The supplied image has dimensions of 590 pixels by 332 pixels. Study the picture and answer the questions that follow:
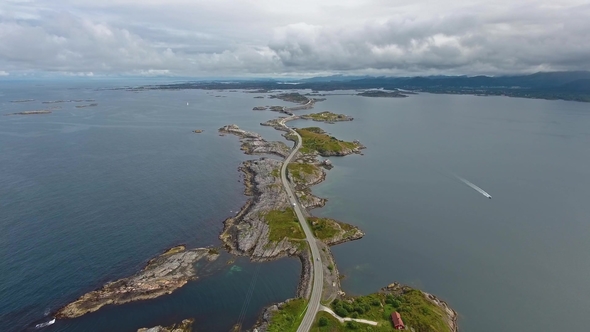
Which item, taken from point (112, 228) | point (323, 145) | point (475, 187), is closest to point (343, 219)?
point (475, 187)

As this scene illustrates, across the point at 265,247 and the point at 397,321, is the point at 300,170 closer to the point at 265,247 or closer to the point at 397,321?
the point at 265,247

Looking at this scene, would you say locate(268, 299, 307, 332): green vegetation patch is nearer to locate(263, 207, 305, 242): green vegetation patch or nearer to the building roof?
the building roof

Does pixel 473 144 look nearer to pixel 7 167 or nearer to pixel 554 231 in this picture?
pixel 554 231

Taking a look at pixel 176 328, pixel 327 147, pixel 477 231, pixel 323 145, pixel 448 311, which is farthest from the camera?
pixel 323 145

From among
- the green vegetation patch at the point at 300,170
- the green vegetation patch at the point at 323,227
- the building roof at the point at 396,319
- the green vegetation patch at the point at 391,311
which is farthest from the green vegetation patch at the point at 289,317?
the green vegetation patch at the point at 300,170

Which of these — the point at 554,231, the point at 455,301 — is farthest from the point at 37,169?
the point at 554,231

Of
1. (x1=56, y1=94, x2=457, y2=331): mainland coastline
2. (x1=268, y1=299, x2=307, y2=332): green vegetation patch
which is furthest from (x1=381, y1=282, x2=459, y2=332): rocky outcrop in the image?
(x1=268, y1=299, x2=307, y2=332): green vegetation patch
